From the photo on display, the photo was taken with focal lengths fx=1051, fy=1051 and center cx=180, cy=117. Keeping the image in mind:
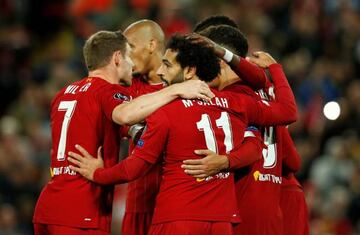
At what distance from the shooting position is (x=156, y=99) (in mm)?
6797

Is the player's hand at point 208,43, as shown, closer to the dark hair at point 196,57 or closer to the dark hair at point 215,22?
the dark hair at point 196,57

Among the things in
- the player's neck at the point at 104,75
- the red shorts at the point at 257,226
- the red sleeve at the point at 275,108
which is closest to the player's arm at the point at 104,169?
the player's neck at the point at 104,75

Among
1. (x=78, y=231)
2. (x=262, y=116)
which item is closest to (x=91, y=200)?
(x=78, y=231)

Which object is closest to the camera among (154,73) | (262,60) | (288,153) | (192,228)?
(192,228)

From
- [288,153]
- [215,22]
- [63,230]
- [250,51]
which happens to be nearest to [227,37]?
[215,22]

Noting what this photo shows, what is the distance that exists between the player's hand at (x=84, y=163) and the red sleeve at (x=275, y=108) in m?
1.06

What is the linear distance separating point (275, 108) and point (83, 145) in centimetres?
134

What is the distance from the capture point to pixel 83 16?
15859 millimetres

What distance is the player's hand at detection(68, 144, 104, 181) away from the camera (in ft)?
23.2

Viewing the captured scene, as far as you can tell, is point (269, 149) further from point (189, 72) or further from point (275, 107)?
point (189, 72)

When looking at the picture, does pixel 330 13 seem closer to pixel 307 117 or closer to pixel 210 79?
pixel 307 117

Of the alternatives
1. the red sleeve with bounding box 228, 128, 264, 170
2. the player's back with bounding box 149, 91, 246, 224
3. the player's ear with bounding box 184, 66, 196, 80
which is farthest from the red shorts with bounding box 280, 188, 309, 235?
the player's ear with bounding box 184, 66, 196, 80

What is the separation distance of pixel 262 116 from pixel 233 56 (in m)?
0.45

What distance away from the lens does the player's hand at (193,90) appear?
6.71 m
